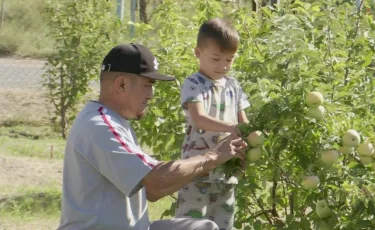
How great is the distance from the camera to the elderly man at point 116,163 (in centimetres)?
332

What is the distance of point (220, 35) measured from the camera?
4.15m

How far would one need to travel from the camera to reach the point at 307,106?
12.4 ft

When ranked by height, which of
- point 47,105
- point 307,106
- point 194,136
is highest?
point 307,106

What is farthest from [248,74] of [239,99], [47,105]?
[47,105]

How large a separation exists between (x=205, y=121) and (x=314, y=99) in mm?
579

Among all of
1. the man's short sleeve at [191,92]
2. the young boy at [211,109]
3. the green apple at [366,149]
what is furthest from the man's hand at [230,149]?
the green apple at [366,149]

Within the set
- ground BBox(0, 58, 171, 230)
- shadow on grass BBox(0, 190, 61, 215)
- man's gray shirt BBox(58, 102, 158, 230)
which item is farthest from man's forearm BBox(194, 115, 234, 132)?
shadow on grass BBox(0, 190, 61, 215)

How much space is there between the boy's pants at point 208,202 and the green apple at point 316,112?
30.6 inches

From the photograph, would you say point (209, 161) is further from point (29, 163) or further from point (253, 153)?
point (29, 163)

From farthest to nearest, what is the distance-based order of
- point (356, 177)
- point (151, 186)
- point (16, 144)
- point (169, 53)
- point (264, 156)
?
point (16, 144), point (169, 53), point (264, 156), point (356, 177), point (151, 186)

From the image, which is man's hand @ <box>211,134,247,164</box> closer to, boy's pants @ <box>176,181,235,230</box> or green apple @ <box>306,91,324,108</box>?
green apple @ <box>306,91,324,108</box>

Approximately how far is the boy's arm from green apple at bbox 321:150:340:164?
41cm

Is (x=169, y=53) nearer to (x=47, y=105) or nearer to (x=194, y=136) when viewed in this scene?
(x=194, y=136)

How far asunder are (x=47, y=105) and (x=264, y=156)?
872cm
